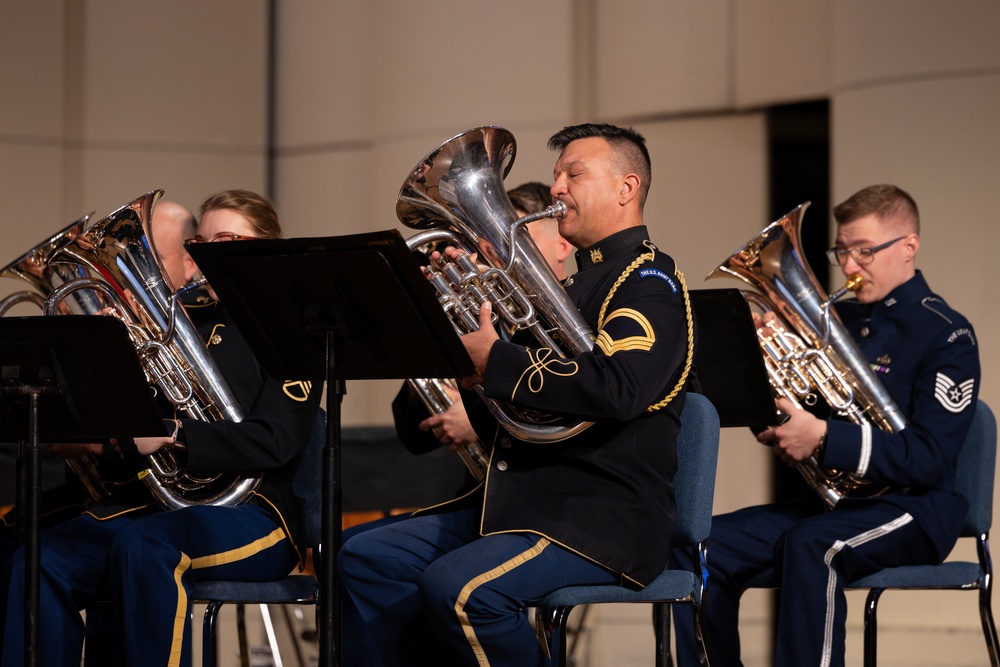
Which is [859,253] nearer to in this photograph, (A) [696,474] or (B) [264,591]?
(A) [696,474]

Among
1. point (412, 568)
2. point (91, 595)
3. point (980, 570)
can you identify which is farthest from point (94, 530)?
point (980, 570)

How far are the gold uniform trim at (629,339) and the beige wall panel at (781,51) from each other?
9.25 feet

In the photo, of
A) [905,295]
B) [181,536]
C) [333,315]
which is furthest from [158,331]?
[905,295]

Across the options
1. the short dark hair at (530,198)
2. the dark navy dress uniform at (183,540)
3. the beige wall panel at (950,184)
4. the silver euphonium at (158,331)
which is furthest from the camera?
the beige wall panel at (950,184)

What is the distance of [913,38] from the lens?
15.2ft

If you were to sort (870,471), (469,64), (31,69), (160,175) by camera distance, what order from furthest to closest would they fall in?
1. (160,175)
2. (31,69)
3. (469,64)
4. (870,471)

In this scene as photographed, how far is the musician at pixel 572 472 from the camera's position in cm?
254

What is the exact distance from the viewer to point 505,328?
292 centimetres

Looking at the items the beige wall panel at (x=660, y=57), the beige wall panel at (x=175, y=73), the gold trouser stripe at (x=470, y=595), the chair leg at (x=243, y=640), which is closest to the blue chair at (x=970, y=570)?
the gold trouser stripe at (x=470, y=595)

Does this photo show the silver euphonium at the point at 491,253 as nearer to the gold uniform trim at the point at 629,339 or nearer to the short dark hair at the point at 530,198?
the gold uniform trim at the point at 629,339

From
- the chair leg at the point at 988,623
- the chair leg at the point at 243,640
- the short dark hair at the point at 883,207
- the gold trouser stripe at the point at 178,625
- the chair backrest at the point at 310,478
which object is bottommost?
the chair leg at the point at 243,640

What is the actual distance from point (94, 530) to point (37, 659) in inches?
18.4

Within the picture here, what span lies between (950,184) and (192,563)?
3.15 m

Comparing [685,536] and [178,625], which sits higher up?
[685,536]
